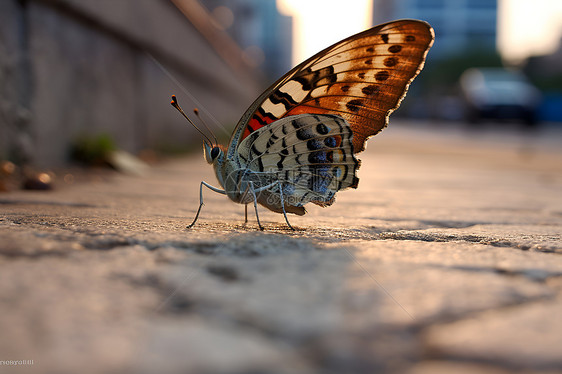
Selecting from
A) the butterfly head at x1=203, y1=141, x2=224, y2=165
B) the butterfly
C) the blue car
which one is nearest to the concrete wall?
the butterfly head at x1=203, y1=141, x2=224, y2=165

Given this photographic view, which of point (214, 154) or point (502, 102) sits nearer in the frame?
point (214, 154)

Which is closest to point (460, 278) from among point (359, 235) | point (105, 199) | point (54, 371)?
point (359, 235)

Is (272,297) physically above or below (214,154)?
below

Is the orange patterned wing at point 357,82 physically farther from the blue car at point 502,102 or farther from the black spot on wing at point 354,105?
the blue car at point 502,102

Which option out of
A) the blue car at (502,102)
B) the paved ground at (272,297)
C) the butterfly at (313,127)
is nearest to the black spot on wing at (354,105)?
the butterfly at (313,127)

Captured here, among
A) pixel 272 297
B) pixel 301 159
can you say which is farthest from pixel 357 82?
pixel 272 297

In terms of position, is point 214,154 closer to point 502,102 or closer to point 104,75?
point 104,75
